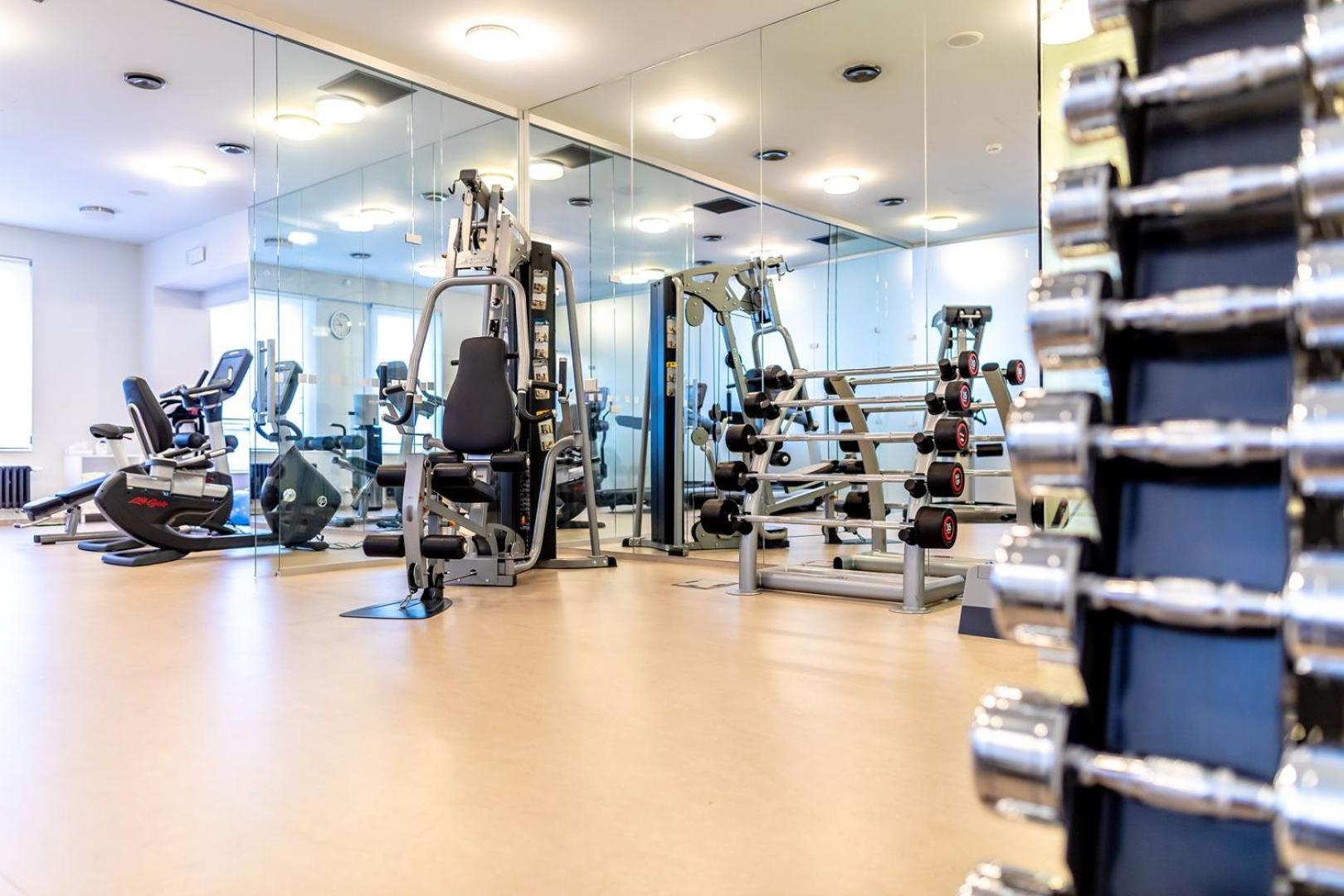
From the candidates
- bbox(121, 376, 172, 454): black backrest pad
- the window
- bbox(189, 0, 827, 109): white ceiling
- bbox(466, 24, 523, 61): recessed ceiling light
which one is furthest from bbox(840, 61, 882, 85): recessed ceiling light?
the window

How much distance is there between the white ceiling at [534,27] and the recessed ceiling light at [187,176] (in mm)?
3223

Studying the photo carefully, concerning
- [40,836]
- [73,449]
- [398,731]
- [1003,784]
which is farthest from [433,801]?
[73,449]

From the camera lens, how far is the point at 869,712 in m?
2.29

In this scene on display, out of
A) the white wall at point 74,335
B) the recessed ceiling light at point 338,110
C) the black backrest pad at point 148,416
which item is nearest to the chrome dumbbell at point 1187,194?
the recessed ceiling light at point 338,110

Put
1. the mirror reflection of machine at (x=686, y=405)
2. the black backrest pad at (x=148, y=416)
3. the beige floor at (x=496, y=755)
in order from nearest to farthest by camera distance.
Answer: the beige floor at (x=496, y=755) → the black backrest pad at (x=148, y=416) → the mirror reflection of machine at (x=686, y=405)

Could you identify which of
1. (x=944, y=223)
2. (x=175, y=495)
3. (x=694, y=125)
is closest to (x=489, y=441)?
(x=944, y=223)

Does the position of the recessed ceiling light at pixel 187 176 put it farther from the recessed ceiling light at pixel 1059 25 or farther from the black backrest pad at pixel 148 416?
the recessed ceiling light at pixel 1059 25

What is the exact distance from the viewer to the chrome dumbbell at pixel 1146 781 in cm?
49

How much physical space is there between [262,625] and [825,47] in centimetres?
441

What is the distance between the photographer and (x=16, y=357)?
9672 millimetres

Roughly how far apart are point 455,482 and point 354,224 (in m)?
3.48

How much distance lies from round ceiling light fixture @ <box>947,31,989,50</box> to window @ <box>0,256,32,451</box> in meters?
9.75

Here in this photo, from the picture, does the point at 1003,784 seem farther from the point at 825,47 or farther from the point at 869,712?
the point at 825,47

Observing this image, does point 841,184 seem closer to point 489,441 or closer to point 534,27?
point 534,27
